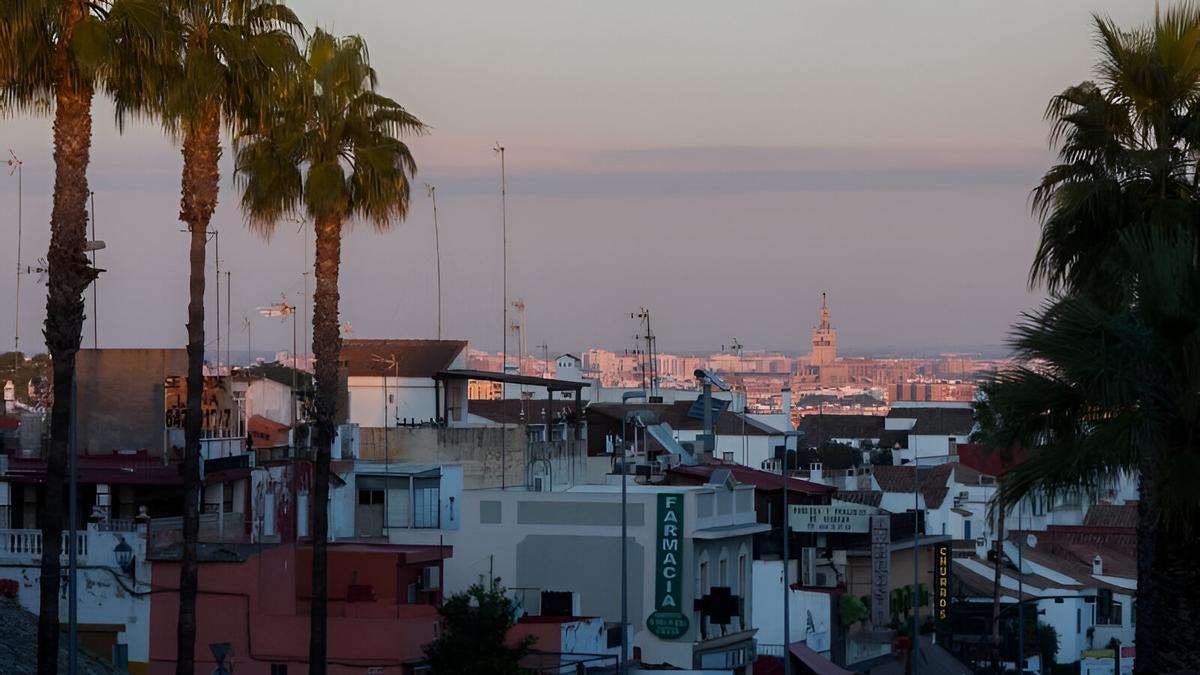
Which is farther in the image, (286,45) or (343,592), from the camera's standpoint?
(343,592)

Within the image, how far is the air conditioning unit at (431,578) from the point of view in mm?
41281

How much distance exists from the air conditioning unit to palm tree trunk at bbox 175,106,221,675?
11.8 m

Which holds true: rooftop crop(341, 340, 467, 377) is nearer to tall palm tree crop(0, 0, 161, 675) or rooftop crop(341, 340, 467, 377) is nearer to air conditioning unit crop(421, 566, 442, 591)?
air conditioning unit crop(421, 566, 442, 591)

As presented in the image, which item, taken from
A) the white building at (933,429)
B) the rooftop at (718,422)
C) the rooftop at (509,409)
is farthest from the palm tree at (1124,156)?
the white building at (933,429)

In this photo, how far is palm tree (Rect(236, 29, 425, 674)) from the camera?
33312 mm

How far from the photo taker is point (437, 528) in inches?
1897

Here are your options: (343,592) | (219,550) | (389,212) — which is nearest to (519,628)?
(343,592)

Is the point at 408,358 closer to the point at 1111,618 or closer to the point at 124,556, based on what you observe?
the point at 124,556

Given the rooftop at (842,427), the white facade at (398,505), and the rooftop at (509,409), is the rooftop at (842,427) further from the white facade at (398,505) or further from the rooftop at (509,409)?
the white facade at (398,505)

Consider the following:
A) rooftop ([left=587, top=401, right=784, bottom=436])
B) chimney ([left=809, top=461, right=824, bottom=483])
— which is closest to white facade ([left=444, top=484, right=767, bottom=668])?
chimney ([left=809, top=461, right=824, bottom=483])

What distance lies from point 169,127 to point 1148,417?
16077 mm

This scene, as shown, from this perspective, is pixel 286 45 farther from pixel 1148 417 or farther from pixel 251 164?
pixel 1148 417

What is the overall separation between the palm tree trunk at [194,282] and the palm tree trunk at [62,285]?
3952mm

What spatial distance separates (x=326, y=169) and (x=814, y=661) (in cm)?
2678
